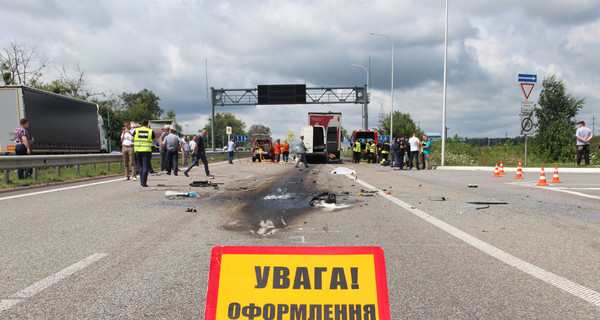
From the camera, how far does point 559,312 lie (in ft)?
10.4

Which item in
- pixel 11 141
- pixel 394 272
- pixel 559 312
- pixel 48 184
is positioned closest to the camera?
pixel 559 312

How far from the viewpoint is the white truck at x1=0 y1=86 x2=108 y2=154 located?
18.5 metres

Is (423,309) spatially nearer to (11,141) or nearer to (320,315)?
(320,315)

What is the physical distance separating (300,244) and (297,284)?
2673 millimetres

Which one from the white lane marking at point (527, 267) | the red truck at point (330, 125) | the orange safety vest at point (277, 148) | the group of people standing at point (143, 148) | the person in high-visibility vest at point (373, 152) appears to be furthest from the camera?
the orange safety vest at point (277, 148)

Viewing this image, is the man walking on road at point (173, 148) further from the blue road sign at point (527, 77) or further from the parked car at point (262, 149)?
the parked car at point (262, 149)

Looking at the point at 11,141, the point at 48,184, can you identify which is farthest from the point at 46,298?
the point at 11,141

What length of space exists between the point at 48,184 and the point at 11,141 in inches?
266

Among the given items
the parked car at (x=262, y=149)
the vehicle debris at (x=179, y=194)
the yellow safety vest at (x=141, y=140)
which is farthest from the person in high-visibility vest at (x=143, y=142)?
the parked car at (x=262, y=149)

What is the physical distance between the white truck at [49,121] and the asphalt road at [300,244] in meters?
10.3

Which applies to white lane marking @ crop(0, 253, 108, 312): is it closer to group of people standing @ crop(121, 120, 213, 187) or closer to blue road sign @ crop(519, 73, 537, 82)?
group of people standing @ crop(121, 120, 213, 187)

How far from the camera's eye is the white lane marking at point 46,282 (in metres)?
3.34

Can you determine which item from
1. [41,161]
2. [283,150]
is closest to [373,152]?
[283,150]

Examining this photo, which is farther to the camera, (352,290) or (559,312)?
(559,312)
